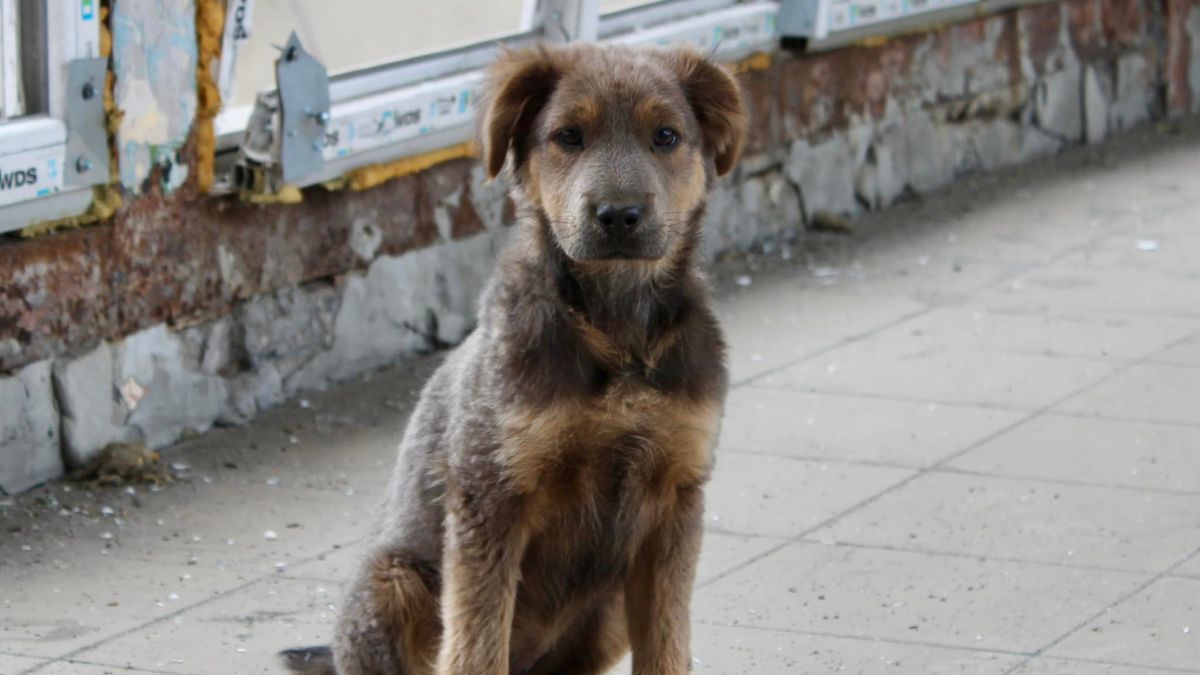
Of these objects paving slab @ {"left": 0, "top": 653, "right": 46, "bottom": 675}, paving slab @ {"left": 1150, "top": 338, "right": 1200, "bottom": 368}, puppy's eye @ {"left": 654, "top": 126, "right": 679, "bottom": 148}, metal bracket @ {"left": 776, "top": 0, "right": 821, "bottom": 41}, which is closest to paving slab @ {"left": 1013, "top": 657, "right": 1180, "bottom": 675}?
puppy's eye @ {"left": 654, "top": 126, "right": 679, "bottom": 148}

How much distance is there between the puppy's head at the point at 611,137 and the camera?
4.47 meters

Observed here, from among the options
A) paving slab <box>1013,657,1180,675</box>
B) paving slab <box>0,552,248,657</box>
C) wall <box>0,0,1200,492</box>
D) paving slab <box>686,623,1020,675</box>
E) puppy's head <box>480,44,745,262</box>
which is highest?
puppy's head <box>480,44,745,262</box>

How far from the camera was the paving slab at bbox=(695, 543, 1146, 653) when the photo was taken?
18.5 feet

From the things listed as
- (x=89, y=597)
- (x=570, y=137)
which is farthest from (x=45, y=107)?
(x=570, y=137)

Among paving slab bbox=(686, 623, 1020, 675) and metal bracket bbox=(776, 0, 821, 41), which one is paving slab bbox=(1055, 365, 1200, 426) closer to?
paving slab bbox=(686, 623, 1020, 675)

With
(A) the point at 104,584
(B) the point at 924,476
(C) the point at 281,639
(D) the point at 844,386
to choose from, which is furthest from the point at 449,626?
(D) the point at 844,386

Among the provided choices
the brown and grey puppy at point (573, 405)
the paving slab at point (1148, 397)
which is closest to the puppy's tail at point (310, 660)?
the brown and grey puppy at point (573, 405)

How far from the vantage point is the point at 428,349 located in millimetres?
8656

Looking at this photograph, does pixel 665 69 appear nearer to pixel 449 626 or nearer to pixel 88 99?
pixel 449 626

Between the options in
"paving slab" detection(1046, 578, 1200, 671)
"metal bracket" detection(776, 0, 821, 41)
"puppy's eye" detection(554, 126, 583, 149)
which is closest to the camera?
"puppy's eye" detection(554, 126, 583, 149)

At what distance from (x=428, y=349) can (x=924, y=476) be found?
2.53 meters

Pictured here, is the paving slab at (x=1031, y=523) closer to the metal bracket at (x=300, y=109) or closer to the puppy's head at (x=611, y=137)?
the puppy's head at (x=611, y=137)

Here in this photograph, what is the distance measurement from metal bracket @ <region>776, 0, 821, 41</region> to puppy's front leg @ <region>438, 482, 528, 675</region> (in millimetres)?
6291

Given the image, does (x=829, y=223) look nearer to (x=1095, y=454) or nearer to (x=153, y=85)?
(x=1095, y=454)
